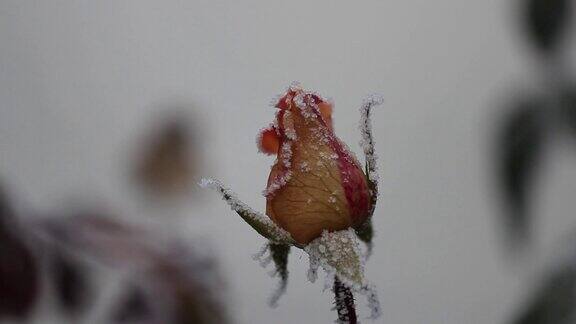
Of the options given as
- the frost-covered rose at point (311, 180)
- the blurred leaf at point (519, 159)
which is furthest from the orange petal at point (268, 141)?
the blurred leaf at point (519, 159)

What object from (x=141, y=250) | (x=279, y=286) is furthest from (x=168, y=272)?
(x=279, y=286)

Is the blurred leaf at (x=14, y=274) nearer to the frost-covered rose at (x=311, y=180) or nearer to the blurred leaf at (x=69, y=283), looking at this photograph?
the blurred leaf at (x=69, y=283)

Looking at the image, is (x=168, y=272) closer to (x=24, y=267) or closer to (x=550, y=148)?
(x=24, y=267)

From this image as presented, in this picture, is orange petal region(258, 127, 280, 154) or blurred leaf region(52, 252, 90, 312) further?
blurred leaf region(52, 252, 90, 312)

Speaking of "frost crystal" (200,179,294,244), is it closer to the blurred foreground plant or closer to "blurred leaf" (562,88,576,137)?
the blurred foreground plant

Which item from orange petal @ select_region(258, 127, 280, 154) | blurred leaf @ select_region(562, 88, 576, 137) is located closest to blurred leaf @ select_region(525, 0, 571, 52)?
blurred leaf @ select_region(562, 88, 576, 137)

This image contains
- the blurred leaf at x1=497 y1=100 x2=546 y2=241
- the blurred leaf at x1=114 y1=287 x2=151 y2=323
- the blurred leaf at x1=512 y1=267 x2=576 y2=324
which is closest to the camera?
the blurred leaf at x1=512 y1=267 x2=576 y2=324

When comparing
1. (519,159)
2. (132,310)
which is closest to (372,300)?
(519,159)
